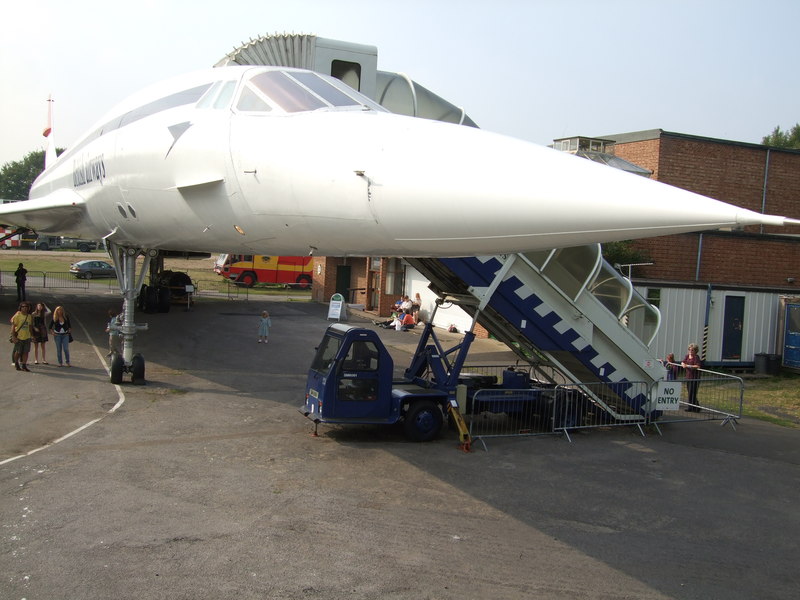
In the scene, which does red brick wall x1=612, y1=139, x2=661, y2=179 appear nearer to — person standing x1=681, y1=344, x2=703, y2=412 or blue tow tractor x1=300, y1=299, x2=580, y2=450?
person standing x1=681, y1=344, x2=703, y2=412

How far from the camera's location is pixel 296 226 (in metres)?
6.11

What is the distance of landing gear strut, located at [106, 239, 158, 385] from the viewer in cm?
1217

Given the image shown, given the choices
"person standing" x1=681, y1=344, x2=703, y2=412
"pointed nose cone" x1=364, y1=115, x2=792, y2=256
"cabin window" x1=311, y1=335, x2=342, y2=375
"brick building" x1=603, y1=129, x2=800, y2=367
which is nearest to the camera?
"pointed nose cone" x1=364, y1=115, x2=792, y2=256

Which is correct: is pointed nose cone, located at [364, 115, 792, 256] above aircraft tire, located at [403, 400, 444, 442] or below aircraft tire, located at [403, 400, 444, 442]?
above

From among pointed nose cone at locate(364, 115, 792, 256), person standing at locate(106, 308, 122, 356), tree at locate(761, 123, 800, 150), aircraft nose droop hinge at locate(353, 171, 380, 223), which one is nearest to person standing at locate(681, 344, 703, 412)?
pointed nose cone at locate(364, 115, 792, 256)

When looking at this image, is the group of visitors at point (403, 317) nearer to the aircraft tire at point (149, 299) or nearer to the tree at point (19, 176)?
the aircraft tire at point (149, 299)

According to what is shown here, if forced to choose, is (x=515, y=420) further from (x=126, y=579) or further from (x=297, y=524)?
(x=126, y=579)

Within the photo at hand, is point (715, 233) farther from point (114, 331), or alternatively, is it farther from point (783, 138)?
point (783, 138)

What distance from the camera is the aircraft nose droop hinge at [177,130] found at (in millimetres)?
7605

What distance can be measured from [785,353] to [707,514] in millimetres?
13215

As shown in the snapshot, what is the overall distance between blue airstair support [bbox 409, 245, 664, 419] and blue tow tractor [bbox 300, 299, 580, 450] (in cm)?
82

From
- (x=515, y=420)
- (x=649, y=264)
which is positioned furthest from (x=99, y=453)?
(x=649, y=264)

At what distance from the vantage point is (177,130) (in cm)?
781

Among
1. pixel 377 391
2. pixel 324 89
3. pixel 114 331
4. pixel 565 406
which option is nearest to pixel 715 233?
pixel 565 406
